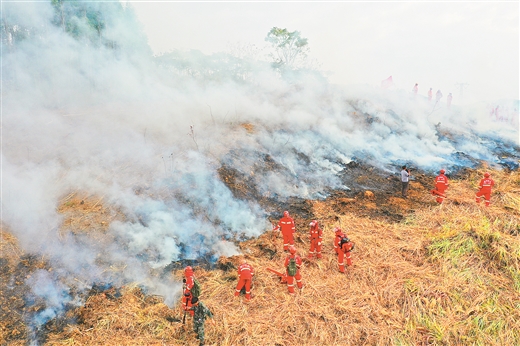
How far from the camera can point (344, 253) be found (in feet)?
22.1

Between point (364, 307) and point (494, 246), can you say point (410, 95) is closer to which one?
point (494, 246)

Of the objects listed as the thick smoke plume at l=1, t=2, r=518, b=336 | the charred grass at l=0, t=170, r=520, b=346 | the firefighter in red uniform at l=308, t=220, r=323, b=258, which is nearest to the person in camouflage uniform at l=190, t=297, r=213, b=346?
the charred grass at l=0, t=170, r=520, b=346

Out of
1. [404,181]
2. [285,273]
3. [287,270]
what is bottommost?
[404,181]

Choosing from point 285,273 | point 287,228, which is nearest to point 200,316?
point 285,273

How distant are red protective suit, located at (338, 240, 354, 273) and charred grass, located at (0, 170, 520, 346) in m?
0.18

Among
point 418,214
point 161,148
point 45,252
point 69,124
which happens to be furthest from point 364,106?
point 45,252

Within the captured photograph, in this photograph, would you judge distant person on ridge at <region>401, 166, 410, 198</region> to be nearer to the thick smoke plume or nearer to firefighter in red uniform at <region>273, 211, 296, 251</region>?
the thick smoke plume

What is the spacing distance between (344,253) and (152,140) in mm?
7933

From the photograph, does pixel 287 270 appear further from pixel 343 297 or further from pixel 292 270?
pixel 343 297

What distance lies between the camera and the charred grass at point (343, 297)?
17.0 ft

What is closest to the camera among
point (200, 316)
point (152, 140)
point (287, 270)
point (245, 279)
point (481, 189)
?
point (200, 316)

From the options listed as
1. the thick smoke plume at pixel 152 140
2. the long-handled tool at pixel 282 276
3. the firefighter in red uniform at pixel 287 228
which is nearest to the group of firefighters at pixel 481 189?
the thick smoke plume at pixel 152 140

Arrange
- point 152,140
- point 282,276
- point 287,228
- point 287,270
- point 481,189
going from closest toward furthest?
point 287,270, point 282,276, point 287,228, point 481,189, point 152,140

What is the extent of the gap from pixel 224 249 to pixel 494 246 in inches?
240
